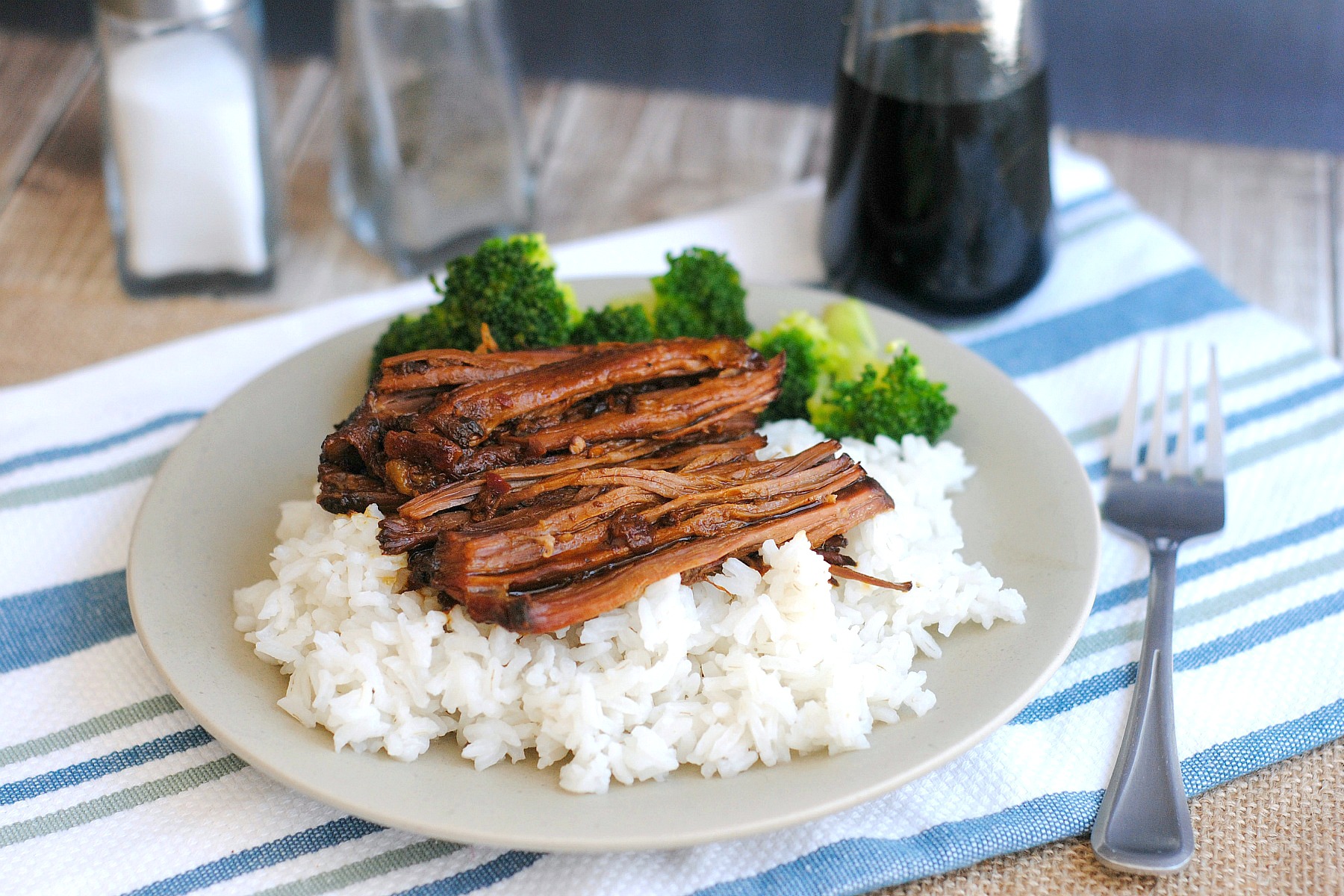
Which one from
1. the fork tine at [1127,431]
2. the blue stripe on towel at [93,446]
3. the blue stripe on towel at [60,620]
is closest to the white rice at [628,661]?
the blue stripe on towel at [60,620]

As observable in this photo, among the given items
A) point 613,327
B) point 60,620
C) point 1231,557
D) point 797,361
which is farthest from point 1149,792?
point 60,620

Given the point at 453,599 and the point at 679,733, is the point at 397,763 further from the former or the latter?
the point at 679,733

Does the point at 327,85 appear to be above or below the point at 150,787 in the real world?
above

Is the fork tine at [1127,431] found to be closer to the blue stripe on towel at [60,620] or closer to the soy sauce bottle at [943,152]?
the soy sauce bottle at [943,152]

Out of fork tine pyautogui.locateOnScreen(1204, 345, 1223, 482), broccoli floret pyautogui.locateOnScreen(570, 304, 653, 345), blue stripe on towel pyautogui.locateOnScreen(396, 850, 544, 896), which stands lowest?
blue stripe on towel pyautogui.locateOnScreen(396, 850, 544, 896)

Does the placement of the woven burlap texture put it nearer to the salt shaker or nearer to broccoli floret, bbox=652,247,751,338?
broccoli floret, bbox=652,247,751,338

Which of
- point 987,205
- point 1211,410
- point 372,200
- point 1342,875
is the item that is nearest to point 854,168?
point 987,205

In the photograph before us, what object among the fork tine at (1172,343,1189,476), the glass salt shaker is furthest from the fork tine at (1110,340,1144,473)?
the glass salt shaker
